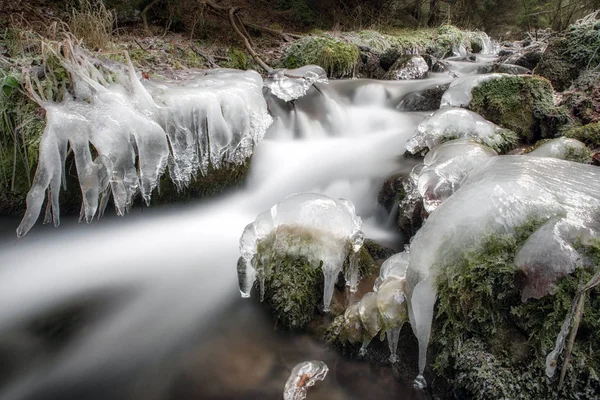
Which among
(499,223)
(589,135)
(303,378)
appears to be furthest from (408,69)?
(303,378)

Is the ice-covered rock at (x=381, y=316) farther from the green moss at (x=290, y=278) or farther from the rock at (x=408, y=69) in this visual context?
the rock at (x=408, y=69)

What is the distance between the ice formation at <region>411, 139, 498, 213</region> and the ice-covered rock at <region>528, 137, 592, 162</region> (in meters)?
0.36

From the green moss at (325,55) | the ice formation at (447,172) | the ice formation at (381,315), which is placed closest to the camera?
the ice formation at (381,315)

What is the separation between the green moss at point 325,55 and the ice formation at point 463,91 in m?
2.74

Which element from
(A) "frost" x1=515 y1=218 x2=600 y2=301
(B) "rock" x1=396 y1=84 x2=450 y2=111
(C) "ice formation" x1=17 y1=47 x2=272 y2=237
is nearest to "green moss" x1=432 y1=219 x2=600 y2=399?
(A) "frost" x1=515 y1=218 x2=600 y2=301

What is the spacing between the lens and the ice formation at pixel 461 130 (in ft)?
11.7

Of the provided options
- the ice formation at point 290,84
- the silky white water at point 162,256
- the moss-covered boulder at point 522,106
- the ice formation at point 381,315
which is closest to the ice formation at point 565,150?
the moss-covered boulder at point 522,106

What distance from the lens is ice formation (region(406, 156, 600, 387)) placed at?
5.76ft

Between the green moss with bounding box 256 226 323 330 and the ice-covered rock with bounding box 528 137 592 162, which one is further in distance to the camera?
the ice-covered rock with bounding box 528 137 592 162

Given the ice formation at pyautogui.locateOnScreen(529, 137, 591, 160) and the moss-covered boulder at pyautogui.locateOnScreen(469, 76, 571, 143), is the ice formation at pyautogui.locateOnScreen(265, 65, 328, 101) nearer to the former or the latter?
the moss-covered boulder at pyautogui.locateOnScreen(469, 76, 571, 143)

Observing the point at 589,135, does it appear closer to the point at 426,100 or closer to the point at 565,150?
the point at 565,150

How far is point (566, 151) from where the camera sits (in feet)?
9.25

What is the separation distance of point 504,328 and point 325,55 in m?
5.79

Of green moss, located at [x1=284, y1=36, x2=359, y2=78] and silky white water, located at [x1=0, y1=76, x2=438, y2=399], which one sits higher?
green moss, located at [x1=284, y1=36, x2=359, y2=78]
